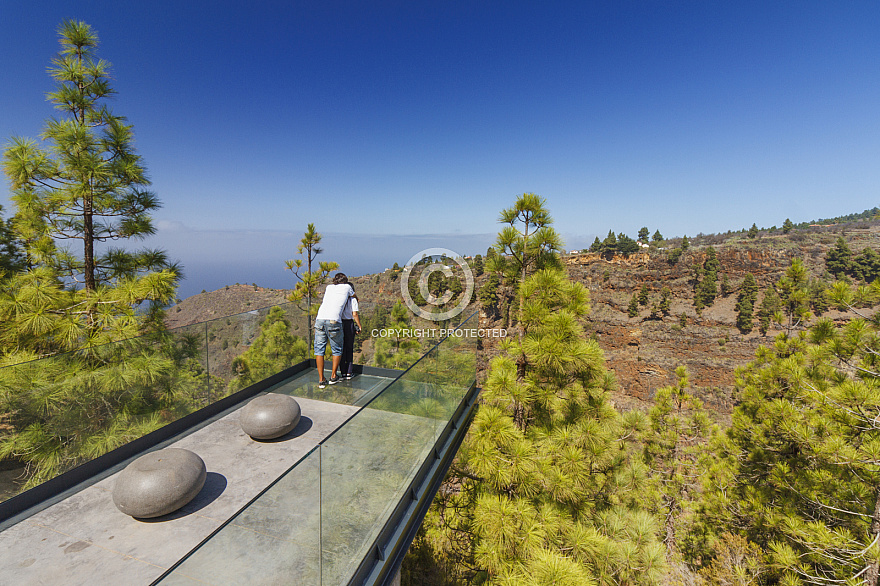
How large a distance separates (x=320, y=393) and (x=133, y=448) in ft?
7.77

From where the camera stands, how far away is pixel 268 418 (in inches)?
165

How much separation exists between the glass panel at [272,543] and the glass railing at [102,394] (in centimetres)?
331

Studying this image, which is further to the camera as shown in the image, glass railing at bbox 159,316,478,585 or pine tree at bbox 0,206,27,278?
pine tree at bbox 0,206,27,278

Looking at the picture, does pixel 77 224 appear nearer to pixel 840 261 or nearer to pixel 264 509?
pixel 264 509

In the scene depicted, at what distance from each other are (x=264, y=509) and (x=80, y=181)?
893cm

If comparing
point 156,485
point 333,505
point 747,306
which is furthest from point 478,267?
point 333,505

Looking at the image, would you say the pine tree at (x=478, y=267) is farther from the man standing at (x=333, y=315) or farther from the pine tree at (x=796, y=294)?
the man standing at (x=333, y=315)

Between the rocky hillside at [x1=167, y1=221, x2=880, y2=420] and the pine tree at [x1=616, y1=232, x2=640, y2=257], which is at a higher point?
the pine tree at [x1=616, y1=232, x2=640, y2=257]

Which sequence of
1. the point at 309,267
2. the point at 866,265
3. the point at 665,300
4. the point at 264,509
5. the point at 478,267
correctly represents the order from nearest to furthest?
1. the point at 264,509
2. the point at 309,267
3. the point at 866,265
4. the point at 478,267
5. the point at 665,300

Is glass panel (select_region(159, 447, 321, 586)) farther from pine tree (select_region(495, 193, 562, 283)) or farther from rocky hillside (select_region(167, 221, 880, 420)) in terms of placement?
rocky hillside (select_region(167, 221, 880, 420))

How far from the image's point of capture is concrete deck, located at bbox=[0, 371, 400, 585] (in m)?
2.41

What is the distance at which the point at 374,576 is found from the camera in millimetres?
2906

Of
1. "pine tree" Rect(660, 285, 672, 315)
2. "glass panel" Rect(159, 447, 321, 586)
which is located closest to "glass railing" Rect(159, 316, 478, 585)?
"glass panel" Rect(159, 447, 321, 586)

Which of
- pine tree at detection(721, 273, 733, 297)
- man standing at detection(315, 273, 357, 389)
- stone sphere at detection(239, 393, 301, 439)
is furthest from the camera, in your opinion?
pine tree at detection(721, 273, 733, 297)
